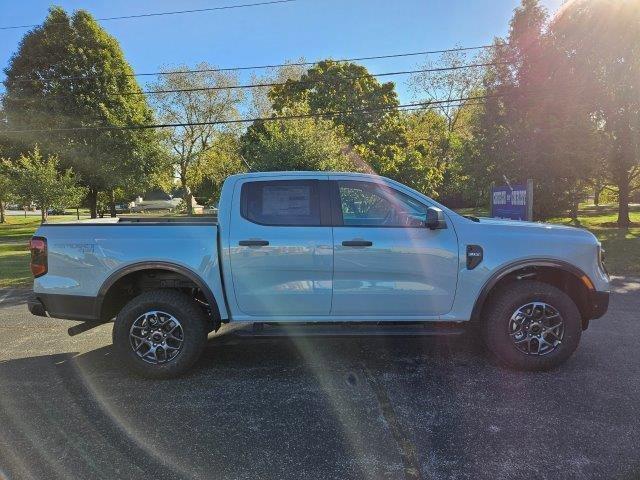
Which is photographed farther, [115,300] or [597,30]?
[597,30]

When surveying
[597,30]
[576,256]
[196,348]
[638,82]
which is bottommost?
[196,348]

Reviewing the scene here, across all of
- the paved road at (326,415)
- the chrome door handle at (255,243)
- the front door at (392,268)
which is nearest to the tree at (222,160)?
the paved road at (326,415)

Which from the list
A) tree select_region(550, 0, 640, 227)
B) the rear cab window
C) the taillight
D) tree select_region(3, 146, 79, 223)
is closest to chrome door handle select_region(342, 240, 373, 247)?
the rear cab window

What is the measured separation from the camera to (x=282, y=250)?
4.32 metres

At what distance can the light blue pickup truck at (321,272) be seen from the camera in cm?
433

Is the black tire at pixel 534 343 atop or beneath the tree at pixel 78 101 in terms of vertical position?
beneath

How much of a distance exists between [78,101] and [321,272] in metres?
24.8

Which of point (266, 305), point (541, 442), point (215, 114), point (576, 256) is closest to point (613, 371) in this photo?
point (576, 256)

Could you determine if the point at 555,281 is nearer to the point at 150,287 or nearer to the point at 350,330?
the point at 350,330

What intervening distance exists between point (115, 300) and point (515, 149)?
17697 millimetres

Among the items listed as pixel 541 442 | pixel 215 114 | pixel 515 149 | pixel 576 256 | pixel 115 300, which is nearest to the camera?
pixel 541 442

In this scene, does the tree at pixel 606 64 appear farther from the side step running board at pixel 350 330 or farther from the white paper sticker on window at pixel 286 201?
the white paper sticker on window at pixel 286 201

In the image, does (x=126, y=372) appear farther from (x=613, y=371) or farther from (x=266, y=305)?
(x=613, y=371)

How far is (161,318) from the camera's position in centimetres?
444
